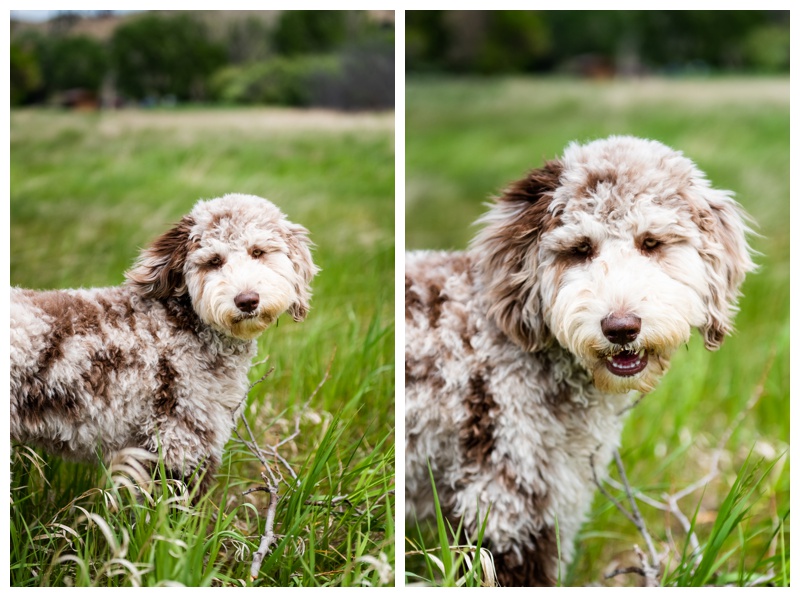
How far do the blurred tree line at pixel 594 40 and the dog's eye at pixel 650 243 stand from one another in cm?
111

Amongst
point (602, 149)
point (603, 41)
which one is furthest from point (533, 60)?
point (602, 149)

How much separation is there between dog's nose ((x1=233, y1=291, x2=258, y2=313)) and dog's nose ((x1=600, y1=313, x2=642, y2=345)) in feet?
2.76

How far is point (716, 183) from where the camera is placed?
2766 mm

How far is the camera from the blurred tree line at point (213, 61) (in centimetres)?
236

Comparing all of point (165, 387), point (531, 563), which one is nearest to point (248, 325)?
point (165, 387)

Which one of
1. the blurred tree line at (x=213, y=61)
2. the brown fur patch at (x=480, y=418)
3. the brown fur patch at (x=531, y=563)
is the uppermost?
the blurred tree line at (x=213, y=61)

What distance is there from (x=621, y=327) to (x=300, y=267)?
86 cm

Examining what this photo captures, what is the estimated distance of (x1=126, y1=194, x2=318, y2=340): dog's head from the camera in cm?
206

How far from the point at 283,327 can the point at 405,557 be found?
74 cm

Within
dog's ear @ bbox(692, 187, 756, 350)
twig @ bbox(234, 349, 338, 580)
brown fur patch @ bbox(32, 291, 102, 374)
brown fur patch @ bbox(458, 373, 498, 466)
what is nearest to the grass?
twig @ bbox(234, 349, 338, 580)

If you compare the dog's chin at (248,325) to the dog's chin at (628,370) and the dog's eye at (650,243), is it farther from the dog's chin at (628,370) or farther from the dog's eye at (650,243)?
the dog's eye at (650,243)

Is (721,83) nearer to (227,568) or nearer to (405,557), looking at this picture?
(405,557)

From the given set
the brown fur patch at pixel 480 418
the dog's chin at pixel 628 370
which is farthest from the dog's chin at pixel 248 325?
the dog's chin at pixel 628 370

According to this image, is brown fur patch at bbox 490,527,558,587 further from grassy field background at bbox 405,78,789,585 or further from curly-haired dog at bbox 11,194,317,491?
curly-haired dog at bbox 11,194,317,491
